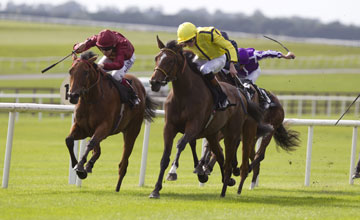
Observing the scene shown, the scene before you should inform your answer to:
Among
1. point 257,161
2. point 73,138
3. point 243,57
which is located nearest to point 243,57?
point 243,57

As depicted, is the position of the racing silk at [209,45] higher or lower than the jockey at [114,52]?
higher

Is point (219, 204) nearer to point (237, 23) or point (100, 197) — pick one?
point (100, 197)

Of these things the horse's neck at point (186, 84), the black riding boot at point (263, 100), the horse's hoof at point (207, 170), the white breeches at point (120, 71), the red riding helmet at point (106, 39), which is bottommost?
the horse's hoof at point (207, 170)

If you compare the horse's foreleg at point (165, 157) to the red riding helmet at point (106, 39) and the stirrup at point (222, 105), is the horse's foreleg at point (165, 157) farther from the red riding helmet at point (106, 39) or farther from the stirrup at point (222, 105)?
the red riding helmet at point (106, 39)

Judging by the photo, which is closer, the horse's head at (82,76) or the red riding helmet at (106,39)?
the horse's head at (82,76)

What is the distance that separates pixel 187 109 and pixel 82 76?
109cm

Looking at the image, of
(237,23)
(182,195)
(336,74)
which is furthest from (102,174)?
(237,23)

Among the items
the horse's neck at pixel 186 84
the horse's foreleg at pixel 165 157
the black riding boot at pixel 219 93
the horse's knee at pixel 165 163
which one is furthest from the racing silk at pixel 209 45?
the horse's knee at pixel 165 163

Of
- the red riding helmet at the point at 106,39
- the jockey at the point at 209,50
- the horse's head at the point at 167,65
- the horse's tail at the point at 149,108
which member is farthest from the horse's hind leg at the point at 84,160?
the horse's tail at the point at 149,108

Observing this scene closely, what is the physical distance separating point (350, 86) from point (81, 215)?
37.7 meters

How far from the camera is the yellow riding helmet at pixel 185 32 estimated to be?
28.8 ft

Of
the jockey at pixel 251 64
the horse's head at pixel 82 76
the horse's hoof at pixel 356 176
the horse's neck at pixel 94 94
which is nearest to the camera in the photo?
the horse's head at pixel 82 76

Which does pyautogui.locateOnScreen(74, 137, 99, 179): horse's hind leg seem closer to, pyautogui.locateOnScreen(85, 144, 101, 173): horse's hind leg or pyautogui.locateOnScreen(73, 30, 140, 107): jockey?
pyautogui.locateOnScreen(85, 144, 101, 173): horse's hind leg

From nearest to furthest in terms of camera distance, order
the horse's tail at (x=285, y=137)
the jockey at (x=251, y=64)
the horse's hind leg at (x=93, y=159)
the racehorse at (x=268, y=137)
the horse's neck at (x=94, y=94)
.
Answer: the horse's neck at (x=94, y=94) → the horse's hind leg at (x=93, y=159) → the racehorse at (x=268, y=137) → the jockey at (x=251, y=64) → the horse's tail at (x=285, y=137)
